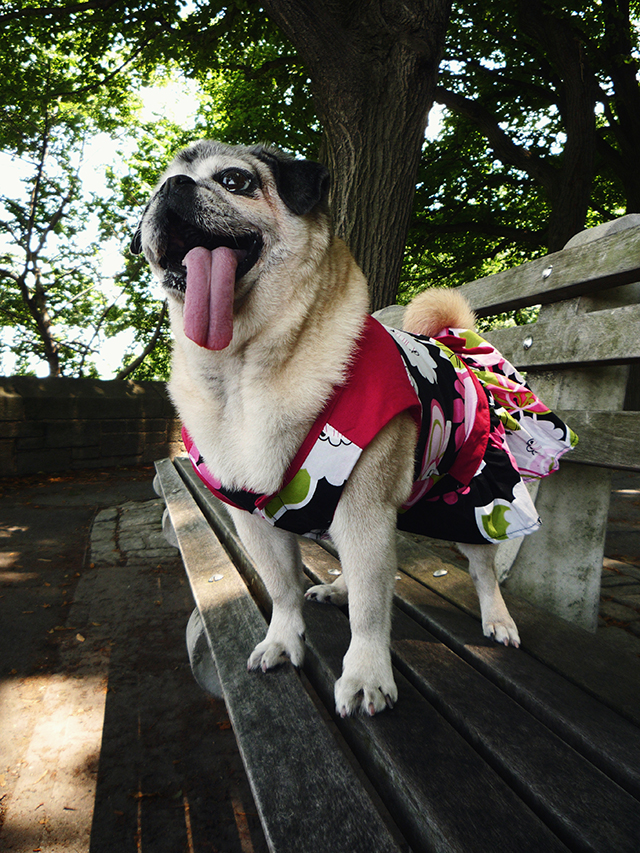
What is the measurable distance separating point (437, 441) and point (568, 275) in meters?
0.91

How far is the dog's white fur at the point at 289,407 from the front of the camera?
1.45 meters

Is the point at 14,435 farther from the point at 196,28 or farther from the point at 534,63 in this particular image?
the point at 534,63

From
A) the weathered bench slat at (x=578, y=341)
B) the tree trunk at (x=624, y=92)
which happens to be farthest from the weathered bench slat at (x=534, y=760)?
the tree trunk at (x=624, y=92)

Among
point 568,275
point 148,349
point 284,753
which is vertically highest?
point 148,349

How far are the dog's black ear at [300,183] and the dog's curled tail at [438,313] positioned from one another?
93cm

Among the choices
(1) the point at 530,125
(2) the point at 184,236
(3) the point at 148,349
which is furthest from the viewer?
(3) the point at 148,349

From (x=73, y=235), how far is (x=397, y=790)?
17.6 meters

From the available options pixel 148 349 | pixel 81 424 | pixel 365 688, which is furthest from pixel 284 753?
pixel 148 349

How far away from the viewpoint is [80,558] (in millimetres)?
4418

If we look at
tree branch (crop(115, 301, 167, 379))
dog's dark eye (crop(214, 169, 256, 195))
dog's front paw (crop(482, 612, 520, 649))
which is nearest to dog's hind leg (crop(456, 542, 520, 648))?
dog's front paw (crop(482, 612, 520, 649))

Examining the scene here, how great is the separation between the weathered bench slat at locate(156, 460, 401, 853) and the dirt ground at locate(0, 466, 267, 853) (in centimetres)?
67

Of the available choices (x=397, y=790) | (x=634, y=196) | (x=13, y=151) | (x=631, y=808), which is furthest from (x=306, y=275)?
(x=13, y=151)

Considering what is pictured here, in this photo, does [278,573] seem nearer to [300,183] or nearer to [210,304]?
[210,304]

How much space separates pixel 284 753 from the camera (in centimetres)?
108
